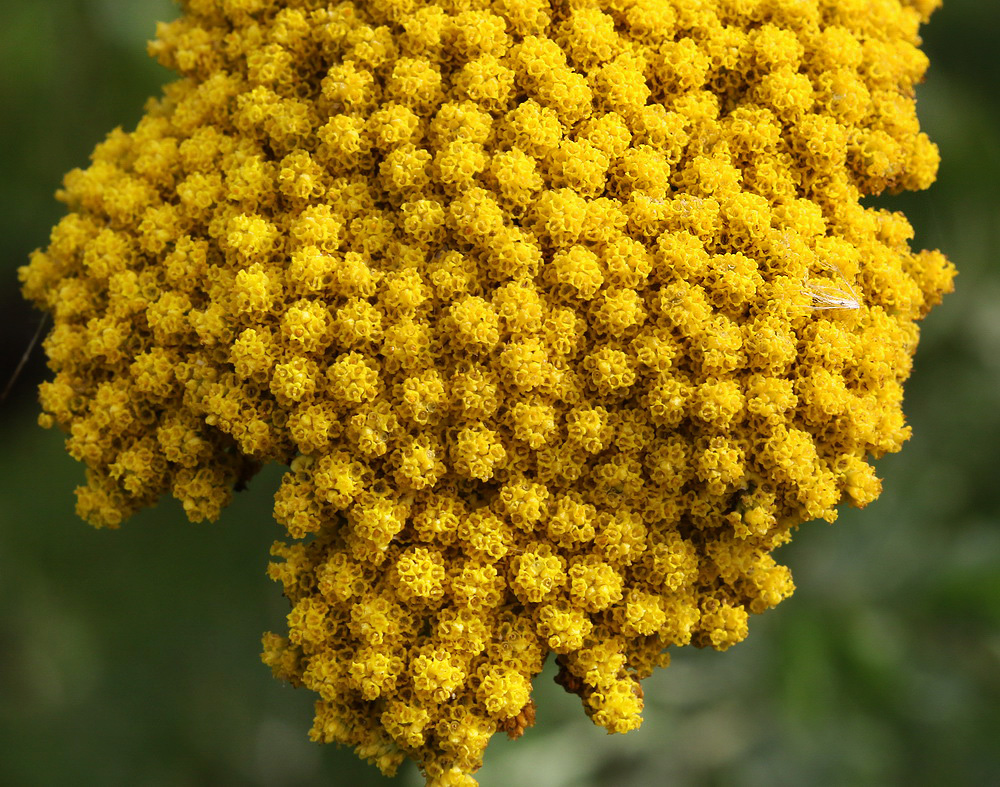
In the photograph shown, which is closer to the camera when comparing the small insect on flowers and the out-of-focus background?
the small insect on flowers

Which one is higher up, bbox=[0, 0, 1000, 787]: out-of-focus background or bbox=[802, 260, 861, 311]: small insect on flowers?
bbox=[802, 260, 861, 311]: small insect on flowers

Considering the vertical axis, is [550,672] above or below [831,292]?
below

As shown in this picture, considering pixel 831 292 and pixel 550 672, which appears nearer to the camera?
pixel 831 292

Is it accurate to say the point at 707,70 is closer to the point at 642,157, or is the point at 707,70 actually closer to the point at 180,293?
the point at 642,157

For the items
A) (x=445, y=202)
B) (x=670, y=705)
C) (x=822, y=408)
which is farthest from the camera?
(x=670, y=705)

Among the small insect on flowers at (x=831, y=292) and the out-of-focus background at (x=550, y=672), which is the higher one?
the small insect on flowers at (x=831, y=292)

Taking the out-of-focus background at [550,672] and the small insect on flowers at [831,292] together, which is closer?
the small insect on flowers at [831,292]

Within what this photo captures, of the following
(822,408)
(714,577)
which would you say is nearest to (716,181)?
(822,408)

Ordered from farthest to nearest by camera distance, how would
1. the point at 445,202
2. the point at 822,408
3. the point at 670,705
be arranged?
the point at 670,705, the point at 445,202, the point at 822,408
